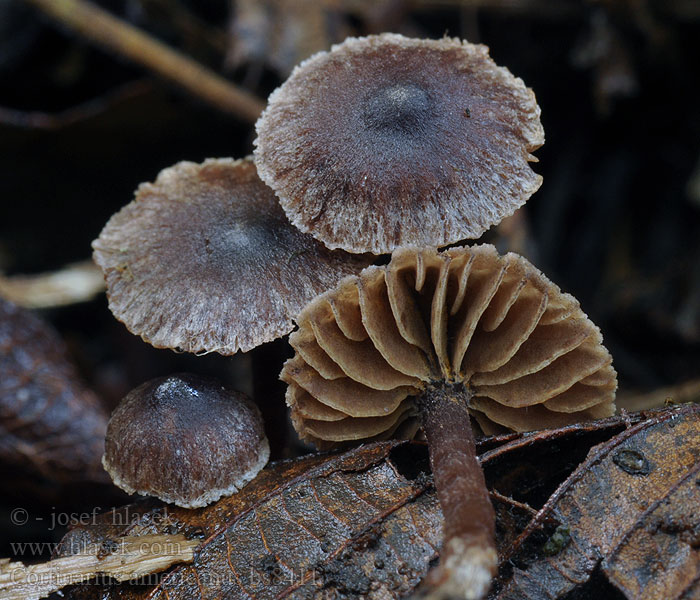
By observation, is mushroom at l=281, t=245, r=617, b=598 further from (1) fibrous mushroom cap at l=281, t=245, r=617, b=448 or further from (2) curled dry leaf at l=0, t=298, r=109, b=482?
(2) curled dry leaf at l=0, t=298, r=109, b=482

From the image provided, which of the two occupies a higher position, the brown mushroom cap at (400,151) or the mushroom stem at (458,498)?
the brown mushroom cap at (400,151)

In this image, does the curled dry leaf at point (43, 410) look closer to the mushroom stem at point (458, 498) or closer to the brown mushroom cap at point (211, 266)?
A: the brown mushroom cap at point (211, 266)

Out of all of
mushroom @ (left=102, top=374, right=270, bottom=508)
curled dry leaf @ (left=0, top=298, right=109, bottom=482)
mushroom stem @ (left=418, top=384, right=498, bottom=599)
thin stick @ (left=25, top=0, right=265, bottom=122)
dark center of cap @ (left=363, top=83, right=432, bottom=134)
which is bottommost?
curled dry leaf @ (left=0, top=298, right=109, bottom=482)

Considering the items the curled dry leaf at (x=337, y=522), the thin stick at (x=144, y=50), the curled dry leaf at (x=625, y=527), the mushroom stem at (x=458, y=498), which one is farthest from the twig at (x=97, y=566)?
the thin stick at (x=144, y=50)

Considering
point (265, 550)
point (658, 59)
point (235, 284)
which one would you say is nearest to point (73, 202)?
point (235, 284)

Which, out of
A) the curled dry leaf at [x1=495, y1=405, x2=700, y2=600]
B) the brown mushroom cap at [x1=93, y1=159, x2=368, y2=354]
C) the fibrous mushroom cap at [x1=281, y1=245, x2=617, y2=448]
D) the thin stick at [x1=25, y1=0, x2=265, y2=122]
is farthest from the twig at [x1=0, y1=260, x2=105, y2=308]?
the curled dry leaf at [x1=495, y1=405, x2=700, y2=600]

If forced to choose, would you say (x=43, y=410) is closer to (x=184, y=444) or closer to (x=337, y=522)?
(x=184, y=444)
